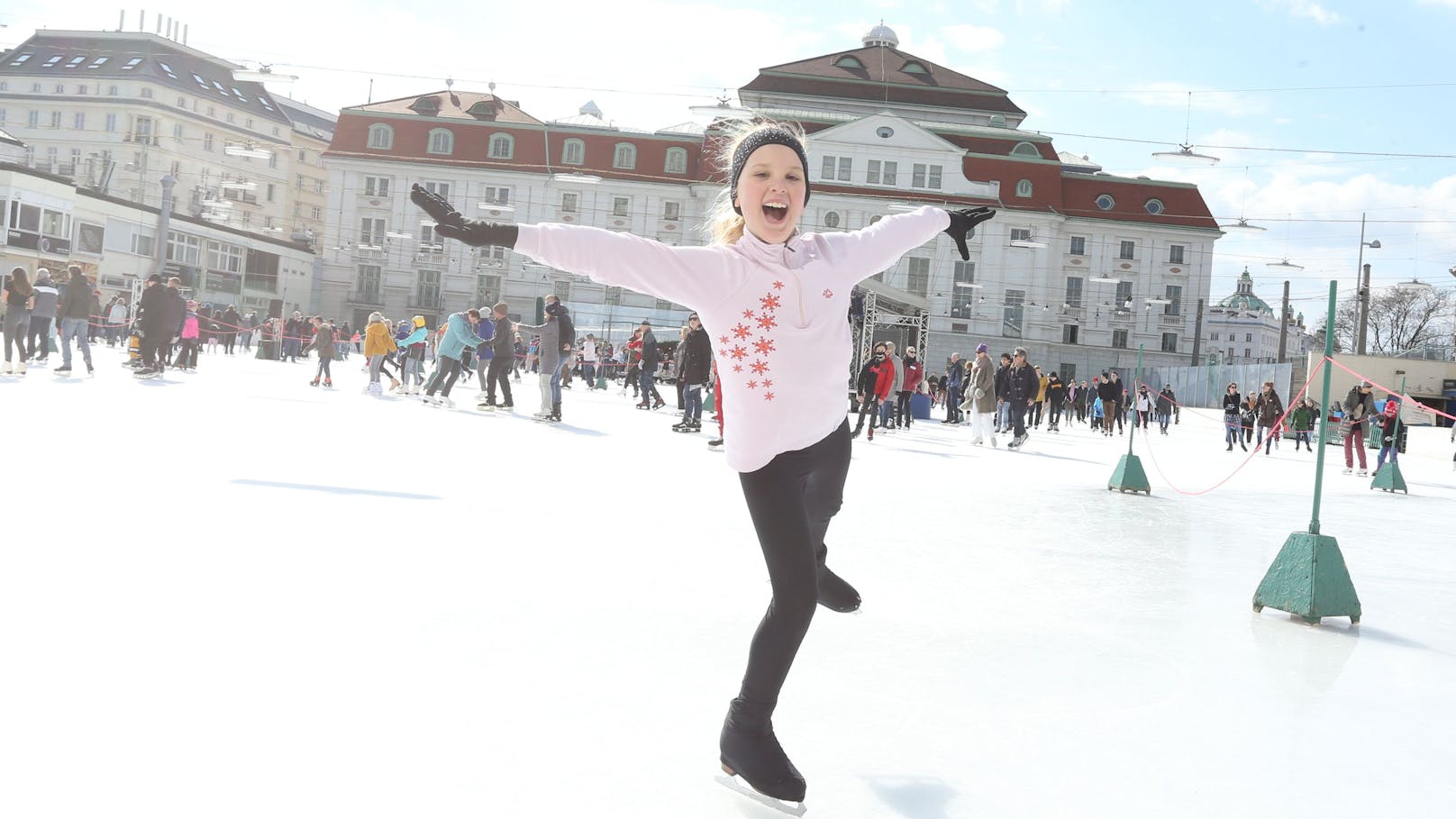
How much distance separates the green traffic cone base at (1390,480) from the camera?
1396 cm

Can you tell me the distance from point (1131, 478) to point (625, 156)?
52918mm

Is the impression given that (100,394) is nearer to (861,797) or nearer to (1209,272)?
(861,797)

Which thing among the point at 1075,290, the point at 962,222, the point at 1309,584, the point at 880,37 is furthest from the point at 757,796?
the point at 880,37

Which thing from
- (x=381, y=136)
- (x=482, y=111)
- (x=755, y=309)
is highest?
(x=482, y=111)

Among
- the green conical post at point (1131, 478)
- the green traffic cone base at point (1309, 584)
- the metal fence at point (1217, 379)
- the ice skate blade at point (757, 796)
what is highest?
the metal fence at point (1217, 379)

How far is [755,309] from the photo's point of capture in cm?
279

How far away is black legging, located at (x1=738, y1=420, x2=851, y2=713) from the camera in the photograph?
8.78 feet

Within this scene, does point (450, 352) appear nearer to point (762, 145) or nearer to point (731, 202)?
point (731, 202)

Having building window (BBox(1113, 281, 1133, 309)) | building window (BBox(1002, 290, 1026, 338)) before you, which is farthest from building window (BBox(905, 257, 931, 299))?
building window (BBox(1113, 281, 1133, 309))

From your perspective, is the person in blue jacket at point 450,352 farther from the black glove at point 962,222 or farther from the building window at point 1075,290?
the building window at point 1075,290

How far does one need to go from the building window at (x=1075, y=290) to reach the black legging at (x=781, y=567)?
63141mm

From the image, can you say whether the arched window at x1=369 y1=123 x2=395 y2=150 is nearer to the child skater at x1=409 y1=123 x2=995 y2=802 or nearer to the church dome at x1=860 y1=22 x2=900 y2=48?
the church dome at x1=860 y1=22 x2=900 y2=48

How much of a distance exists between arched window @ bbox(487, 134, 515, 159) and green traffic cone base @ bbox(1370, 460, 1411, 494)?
52.9m

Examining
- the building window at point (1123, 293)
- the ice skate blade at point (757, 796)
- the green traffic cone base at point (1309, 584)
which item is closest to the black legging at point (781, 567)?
the ice skate blade at point (757, 796)
